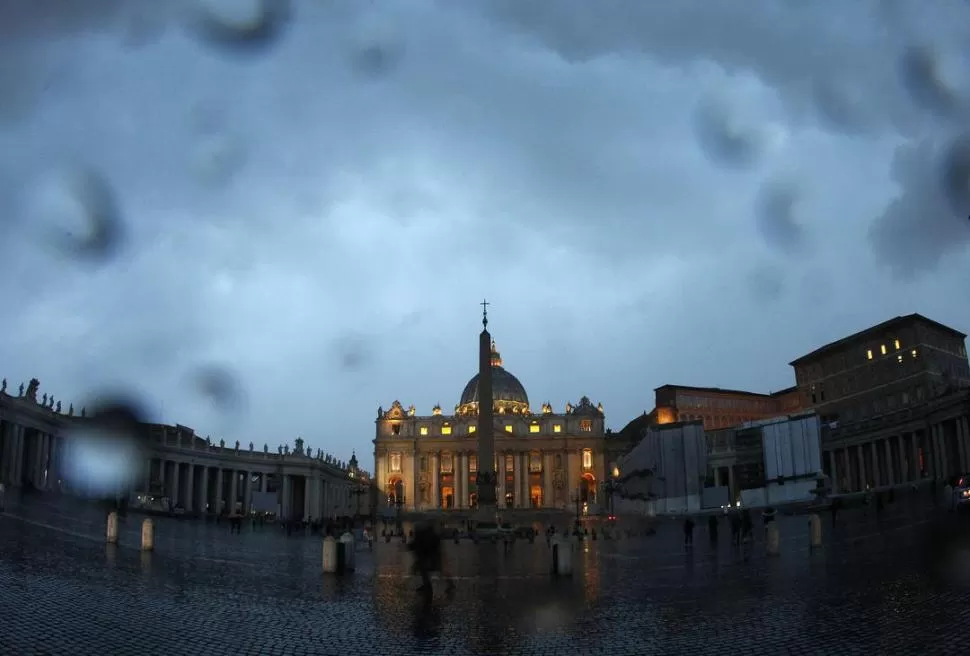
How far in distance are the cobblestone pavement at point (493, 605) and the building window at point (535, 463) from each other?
11526 centimetres

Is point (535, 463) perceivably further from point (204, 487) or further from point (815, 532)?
point (815, 532)

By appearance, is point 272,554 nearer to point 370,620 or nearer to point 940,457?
point 370,620

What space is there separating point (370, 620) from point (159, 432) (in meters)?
79.5

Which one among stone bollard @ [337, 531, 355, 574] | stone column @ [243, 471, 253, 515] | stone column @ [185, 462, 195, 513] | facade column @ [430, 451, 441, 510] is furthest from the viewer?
facade column @ [430, 451, 441, 510]

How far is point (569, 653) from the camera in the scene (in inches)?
415

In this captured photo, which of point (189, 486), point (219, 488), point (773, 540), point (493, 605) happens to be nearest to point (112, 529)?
point (493, 605)

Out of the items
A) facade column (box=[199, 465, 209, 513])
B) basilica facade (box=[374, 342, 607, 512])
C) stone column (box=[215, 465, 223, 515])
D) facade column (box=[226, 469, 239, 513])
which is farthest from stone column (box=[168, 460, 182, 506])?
basilica facade (box=[374, 342, 607, 512])

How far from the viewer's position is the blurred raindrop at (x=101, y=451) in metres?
64.2

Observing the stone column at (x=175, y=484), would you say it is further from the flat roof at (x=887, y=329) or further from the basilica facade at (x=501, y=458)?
the flat roof at (x=887, y=329)

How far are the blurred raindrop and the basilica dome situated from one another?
84083 mm

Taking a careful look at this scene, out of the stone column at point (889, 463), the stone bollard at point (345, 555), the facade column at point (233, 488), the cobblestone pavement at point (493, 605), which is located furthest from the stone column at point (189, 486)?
the stone column at point (889, 463)

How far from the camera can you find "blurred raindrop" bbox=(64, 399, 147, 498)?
211ft

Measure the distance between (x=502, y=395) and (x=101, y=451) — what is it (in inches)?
3635

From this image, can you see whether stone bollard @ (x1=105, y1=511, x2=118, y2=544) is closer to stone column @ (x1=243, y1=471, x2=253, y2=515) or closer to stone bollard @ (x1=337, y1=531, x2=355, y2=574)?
stone bollard @ (x1=337, y1=531, x2=355, y2=574)
